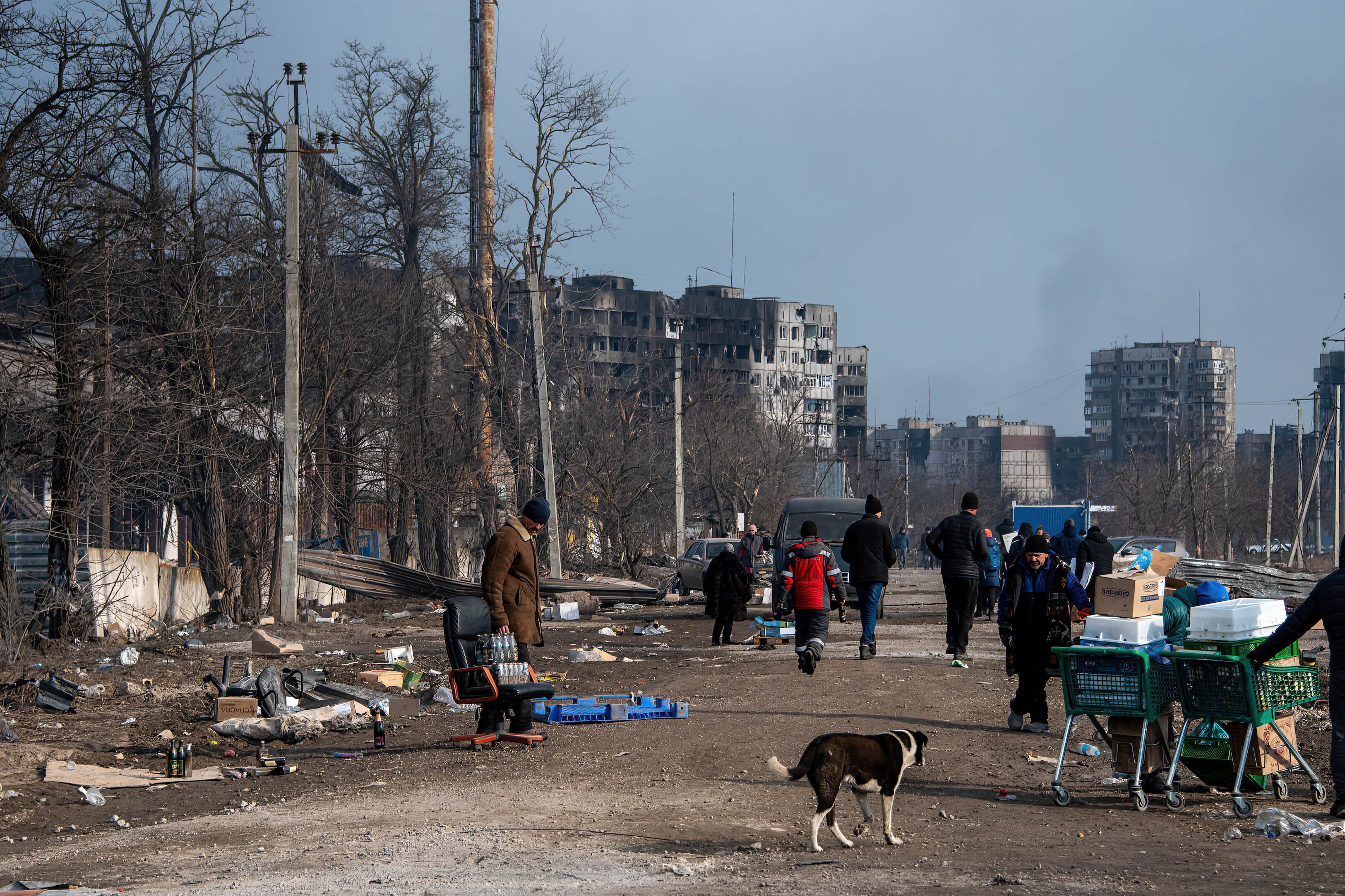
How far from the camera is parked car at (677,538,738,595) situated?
33281 mm

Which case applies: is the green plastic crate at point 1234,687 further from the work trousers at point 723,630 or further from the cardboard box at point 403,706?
the work trousers at point 723,630

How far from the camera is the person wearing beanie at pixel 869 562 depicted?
16469 mm

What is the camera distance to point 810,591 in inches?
595

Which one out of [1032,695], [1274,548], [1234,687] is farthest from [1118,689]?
[1274,548]

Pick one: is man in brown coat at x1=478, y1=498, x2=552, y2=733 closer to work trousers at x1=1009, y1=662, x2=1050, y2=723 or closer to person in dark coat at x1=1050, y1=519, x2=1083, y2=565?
work trousers at x1=1009, y1=662, x2=1050, y2=723

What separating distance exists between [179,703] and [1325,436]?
57.5 metres

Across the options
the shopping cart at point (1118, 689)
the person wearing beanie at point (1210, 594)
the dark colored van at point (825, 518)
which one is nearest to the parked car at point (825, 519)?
the dark colored van at point (825, 518)

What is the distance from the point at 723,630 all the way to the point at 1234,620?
41.3 feet

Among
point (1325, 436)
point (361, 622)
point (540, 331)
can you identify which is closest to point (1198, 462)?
point (1325, 436)

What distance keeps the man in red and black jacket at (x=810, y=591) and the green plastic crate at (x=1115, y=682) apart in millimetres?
6446

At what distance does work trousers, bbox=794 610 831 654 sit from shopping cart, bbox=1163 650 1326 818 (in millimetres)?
7137

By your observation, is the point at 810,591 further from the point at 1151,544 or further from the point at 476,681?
the point at 1151,544

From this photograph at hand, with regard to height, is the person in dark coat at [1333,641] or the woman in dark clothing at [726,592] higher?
the person in dark coat at [1333,641]

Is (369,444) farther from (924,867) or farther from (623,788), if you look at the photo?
(924,867)
